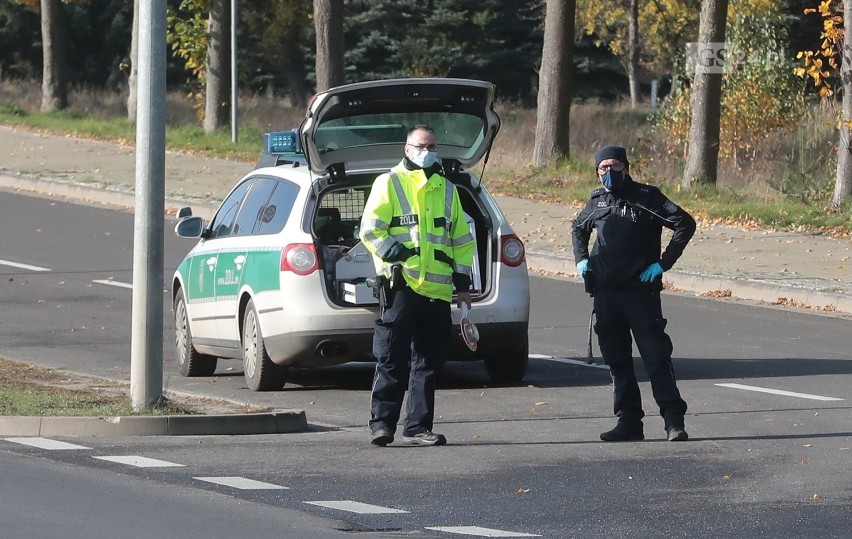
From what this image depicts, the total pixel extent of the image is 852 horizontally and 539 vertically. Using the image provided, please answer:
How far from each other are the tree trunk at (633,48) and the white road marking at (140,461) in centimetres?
5048

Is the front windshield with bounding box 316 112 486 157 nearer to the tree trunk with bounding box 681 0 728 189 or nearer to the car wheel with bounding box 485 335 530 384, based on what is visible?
the car wheel with bounding box 485 335 530 384

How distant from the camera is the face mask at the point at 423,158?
9.51m

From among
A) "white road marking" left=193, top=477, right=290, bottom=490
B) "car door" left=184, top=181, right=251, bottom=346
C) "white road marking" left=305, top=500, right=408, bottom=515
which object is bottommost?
"white road marking" left=193, top=477, right=290, bottom=490

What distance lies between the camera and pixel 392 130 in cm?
1191

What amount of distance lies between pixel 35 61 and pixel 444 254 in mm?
56119

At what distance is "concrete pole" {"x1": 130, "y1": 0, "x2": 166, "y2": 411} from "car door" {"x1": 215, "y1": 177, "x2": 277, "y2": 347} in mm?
1688

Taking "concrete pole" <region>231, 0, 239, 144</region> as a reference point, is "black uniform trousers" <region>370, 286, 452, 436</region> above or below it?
below

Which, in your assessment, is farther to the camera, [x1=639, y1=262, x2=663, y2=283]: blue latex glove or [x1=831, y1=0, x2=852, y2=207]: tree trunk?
[x1=831, y1=0, x2=852, y2=207]: tree trunk

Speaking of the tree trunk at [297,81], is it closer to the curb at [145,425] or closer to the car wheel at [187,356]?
the car wheel at [187,356]

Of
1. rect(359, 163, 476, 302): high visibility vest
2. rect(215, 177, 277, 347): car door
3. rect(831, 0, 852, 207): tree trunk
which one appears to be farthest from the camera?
rect(831, 0, 852, 207): tree trunk

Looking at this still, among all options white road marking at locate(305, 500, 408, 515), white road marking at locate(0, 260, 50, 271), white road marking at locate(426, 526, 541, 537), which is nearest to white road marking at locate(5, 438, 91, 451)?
white road marking at locate(305, 500, 408, 515)

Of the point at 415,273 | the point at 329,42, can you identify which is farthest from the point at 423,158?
the point at 329,42

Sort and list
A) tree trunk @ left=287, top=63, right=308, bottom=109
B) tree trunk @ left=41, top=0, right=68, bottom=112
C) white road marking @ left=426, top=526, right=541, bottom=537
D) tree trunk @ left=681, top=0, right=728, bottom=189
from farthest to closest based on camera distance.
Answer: tree trunk @ left=287, top=63, right=308, bottom=109
tree trunk @ left=41, top=0, right=68, bottom=112
tree trunk @ left=681, top=0, right=728, bottom=189
white road marking @ left=426, top=526, right=541, bottom=537

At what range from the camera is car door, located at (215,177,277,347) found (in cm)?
1213
